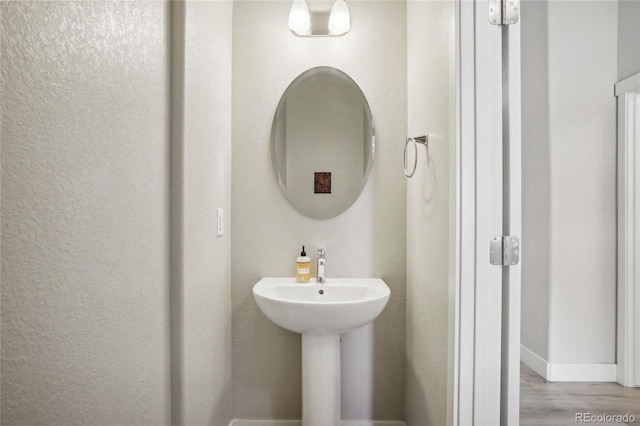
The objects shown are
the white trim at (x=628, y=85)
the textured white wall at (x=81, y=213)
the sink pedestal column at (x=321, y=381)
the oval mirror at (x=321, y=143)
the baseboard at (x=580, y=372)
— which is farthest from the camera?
the baseboard at (x=580, y=372)

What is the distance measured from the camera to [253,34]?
5.66ft

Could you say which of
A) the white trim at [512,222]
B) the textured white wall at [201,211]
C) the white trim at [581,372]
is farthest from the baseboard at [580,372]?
the textured white wall at [201,211]

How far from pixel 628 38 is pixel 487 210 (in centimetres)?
217

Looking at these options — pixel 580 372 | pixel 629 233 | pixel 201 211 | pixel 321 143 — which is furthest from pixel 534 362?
pixel 201 211

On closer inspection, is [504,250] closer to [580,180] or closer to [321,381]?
[321,381]

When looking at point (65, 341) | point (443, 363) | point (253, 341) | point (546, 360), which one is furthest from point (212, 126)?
point (546, 360)

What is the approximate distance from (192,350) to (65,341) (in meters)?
0.59

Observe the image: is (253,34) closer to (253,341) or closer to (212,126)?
(212,126)

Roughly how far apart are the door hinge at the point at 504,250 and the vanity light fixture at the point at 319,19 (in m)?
1.30

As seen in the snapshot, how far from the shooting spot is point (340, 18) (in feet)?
5.49

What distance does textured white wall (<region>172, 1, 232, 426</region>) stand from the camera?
3.52 feet

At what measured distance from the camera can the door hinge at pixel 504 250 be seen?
1.05 meters

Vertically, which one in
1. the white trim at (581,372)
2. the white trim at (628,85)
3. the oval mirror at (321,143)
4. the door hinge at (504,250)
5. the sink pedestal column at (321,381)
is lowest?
the white trim at (581,372)

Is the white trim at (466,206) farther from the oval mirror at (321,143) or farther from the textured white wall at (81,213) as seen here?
the textured white wall at (81,213)
